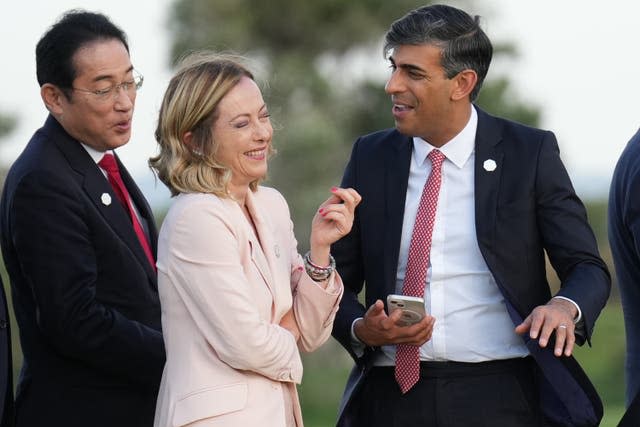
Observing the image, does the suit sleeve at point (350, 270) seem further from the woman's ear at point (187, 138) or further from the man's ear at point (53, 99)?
the man's ear at point (53, 99)

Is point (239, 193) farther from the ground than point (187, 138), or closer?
closer

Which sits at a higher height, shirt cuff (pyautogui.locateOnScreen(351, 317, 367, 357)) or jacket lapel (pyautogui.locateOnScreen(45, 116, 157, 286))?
jacket lapel (pyautogui.locateOnScreen(45, 116, 157, 286))

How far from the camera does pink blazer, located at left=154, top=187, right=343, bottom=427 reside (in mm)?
3373

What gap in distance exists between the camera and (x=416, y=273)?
4008 millimetres

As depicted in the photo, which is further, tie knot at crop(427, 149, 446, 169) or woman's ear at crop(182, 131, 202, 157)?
tie knot at crop(427, 149, 446, 169)

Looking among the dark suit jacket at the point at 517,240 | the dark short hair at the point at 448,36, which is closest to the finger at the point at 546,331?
the dark suit jacket at the point at 517,240

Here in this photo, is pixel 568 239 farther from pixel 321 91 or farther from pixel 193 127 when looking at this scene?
pixel 321 91

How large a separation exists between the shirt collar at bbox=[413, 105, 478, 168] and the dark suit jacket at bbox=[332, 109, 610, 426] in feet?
0.11

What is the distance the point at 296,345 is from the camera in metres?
3.55

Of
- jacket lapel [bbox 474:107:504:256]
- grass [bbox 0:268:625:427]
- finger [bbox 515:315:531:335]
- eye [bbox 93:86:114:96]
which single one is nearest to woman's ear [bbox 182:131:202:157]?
eye [bbox 93:86:114:96]

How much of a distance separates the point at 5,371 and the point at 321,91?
12.8 meters

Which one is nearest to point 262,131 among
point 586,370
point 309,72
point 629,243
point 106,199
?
point 106,199

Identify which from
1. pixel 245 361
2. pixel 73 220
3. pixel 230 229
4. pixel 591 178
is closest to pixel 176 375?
pixel 245 361

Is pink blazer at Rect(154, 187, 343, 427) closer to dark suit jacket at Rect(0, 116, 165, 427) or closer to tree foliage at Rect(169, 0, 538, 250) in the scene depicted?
dark suit jacket at Rect(0, 116, 165, 427)
